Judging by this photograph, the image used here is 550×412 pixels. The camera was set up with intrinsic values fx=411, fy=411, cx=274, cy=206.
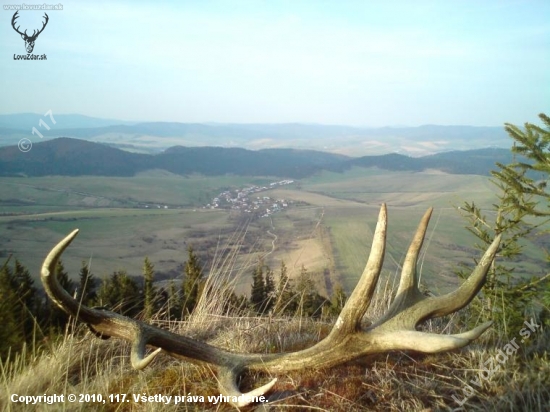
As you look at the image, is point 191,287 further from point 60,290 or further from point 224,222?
point 224,222

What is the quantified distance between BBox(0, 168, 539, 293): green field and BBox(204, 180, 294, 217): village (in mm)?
2881

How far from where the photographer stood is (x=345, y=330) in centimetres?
307

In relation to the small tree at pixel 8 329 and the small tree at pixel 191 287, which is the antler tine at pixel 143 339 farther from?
the small tree at pixel 191 287

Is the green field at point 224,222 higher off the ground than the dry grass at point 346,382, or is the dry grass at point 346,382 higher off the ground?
the dry grass at point 346,382

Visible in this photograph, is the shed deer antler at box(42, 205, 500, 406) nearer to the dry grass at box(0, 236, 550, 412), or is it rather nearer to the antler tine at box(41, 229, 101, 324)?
the antler tine at box(41, 229, 101, 324)

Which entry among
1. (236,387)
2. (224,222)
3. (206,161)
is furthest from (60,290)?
(206,161)

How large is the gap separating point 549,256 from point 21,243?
2394 inches

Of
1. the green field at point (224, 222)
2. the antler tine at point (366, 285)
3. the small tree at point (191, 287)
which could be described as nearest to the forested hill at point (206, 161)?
the green field at point (224, 222)

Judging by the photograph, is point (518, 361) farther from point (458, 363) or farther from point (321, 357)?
point (321, 357)

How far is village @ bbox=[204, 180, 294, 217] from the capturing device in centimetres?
7812

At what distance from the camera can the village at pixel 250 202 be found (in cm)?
7812

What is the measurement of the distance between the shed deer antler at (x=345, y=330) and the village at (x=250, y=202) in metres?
66.1

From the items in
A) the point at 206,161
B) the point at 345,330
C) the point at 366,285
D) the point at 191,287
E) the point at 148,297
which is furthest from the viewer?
the point at 206,161

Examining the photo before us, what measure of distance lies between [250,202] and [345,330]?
88271 mm
